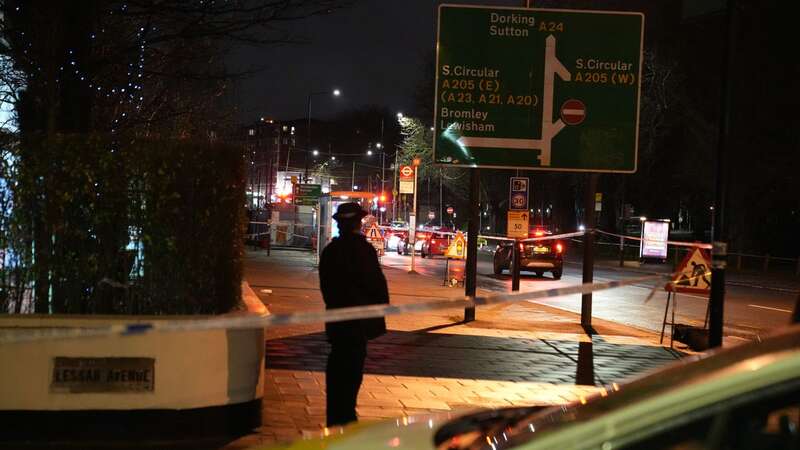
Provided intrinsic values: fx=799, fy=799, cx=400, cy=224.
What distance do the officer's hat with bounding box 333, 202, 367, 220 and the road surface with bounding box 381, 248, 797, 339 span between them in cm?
682

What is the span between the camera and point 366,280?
19.4 ft

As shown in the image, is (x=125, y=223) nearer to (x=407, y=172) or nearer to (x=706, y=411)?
(x=706, y=411)

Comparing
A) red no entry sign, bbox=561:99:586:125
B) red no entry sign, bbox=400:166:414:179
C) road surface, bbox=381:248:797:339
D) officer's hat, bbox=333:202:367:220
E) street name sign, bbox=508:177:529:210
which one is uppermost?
red no entry sign, bbox=561:99:586:125

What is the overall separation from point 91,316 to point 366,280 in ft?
6.86

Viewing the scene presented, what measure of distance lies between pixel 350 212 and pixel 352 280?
1.75 feet

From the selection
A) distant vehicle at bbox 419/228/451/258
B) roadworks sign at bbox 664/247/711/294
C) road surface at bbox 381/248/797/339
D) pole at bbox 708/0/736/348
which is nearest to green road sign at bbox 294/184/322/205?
distant vehicle at bbox 419/228/451/258

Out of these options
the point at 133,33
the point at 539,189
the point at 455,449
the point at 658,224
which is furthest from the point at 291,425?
the point at 539,189

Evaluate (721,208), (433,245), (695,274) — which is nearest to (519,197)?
(695,274)

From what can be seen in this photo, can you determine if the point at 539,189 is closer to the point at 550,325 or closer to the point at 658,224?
the point at 658,224

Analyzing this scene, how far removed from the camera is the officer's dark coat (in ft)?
19.3

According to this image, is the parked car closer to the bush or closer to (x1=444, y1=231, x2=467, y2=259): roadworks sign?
the bush

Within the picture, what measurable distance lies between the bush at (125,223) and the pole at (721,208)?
169 inches

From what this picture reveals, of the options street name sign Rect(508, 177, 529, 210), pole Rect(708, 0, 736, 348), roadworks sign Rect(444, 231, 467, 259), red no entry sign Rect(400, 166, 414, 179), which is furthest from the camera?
red no entry sign Rect(400, 166, 414, 179)

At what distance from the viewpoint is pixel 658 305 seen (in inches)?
752
